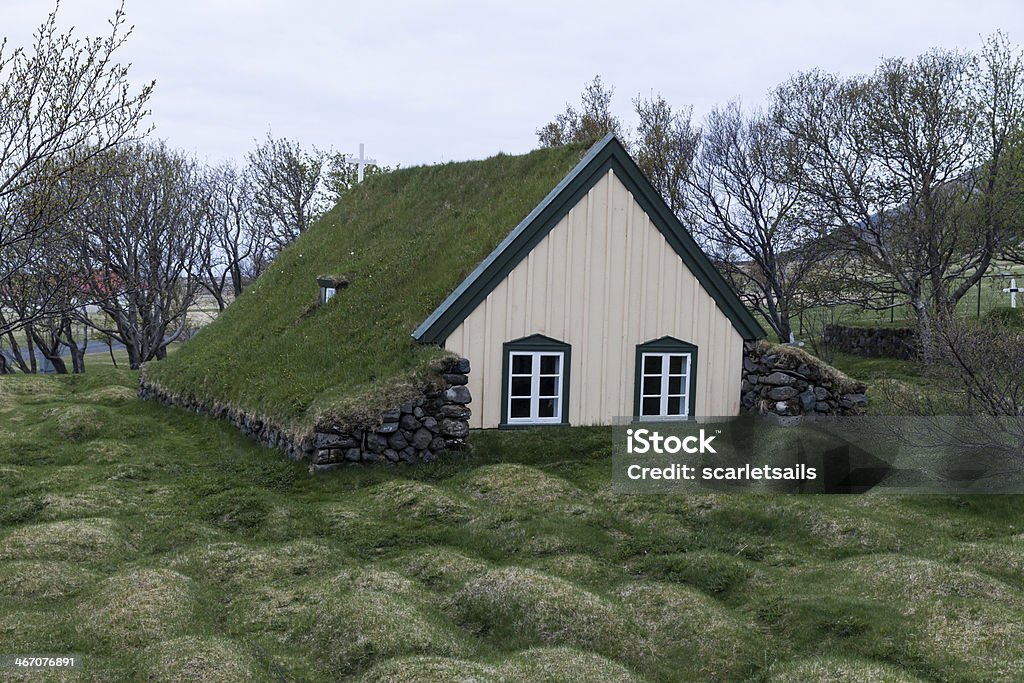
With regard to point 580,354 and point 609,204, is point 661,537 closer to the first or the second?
point 580,354

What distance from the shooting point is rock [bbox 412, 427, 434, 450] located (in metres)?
17.6

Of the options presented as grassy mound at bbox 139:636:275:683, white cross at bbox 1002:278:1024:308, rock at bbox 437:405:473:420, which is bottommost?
grassy mound at bbox 139:636:275:683

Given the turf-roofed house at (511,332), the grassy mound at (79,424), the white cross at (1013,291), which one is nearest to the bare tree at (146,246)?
the grassy mound at (79,424)

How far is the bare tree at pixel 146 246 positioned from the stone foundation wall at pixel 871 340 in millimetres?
30815

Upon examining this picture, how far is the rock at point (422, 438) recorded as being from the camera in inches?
693

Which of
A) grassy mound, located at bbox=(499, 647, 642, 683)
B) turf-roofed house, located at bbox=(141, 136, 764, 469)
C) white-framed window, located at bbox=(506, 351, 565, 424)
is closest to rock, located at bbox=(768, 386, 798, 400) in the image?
turf-roofed house, located at bbox=(141, 136, 764, 469)

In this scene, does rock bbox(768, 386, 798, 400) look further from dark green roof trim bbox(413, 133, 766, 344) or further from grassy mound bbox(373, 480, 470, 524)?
grassy mound bbox(373, 480, 470, 524)

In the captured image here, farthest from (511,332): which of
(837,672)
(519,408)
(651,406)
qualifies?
(837,672)

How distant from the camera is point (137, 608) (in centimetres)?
1034

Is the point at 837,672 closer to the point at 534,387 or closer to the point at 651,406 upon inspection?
the point at 534,387

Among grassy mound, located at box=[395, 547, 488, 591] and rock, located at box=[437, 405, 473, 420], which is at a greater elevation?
rock, located at box=[437, 405, 473, 420]

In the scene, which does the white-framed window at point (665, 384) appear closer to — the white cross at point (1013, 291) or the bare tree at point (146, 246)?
the white cross at point (1013, 291)

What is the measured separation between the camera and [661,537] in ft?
44.1

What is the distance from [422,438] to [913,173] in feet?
82.3
